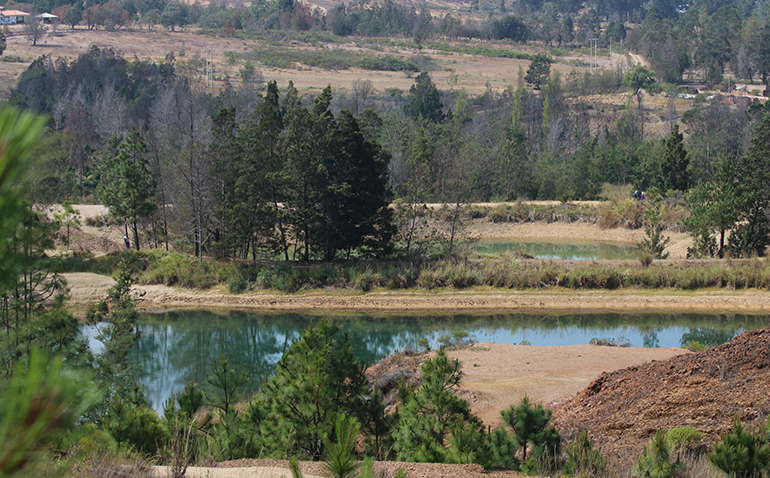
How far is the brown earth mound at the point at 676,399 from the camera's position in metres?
10.2

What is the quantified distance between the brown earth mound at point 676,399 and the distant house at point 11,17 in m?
139

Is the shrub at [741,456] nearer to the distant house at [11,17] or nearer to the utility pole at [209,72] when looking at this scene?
the utility pole at [209,72]

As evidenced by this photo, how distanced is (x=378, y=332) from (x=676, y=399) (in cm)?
1559

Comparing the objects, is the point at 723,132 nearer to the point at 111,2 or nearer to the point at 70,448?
the point at 70,448

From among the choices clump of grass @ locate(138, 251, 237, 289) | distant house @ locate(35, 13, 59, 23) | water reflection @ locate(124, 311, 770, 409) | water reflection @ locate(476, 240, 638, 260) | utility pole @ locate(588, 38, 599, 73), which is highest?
distant house @ locate(35, 13, 59, 23)

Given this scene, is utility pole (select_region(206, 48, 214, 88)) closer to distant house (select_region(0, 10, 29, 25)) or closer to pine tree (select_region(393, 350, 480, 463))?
distant house (select_region(0, 10, 29, 25))

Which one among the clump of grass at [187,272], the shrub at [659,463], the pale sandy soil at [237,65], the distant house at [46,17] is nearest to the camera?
the shrub at [659,463]

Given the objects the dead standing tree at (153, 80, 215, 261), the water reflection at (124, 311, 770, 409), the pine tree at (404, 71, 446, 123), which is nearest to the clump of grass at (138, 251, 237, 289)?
the dead standing tree at (153, 80, 215, 261)

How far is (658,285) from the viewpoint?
2959 centimetres

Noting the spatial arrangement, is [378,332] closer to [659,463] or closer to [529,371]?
[529,371]

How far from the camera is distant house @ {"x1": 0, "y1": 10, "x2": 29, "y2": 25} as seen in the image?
126 meters

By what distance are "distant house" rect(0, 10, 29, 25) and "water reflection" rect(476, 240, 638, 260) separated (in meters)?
115

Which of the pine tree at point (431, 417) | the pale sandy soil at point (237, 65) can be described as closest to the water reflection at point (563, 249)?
the pine tree at point (431, 417)

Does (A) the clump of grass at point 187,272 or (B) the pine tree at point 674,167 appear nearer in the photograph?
(A) the clump of grass at point 187,272
